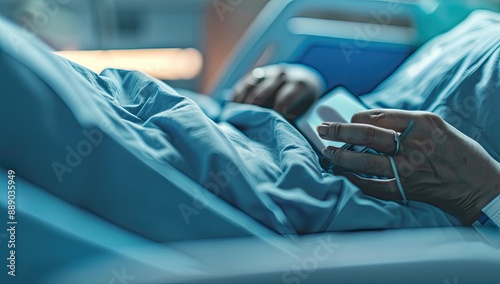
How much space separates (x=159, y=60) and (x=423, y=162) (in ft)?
4.96

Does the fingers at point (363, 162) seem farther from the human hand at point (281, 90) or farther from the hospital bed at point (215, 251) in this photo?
the human hand at point (281, 90)

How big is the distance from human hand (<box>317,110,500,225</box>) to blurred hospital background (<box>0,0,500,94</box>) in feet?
1.91

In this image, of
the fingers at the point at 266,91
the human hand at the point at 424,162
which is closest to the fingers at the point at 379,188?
the human hand at the point at 424,162

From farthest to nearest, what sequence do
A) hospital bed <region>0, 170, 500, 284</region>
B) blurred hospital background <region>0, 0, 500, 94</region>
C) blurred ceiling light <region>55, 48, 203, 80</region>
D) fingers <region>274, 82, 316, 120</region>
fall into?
blurred ceiling light <region>55, 48, 203, 80</region>, blurred hospital background <region>0, 0, 500, 94</region>, fingers <region>274, 82, 316, 120</region>, hospital bed <region>0, 170, 500, 284</region>

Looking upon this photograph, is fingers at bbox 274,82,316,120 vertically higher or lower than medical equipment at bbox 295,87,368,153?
lower

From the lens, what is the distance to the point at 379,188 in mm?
745

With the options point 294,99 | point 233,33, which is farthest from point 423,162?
point 233,33

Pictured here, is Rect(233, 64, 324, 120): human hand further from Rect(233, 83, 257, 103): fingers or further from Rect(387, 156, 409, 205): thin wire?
Rect(387, 156, 409, 205): thin wire

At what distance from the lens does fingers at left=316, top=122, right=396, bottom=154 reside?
723 mm

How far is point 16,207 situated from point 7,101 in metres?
0.11

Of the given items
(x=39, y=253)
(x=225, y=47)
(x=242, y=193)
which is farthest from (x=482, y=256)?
(x=225, y=47)

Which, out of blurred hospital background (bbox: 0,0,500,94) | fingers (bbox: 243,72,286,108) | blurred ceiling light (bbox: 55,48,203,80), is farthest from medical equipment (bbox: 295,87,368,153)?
blurred ceiling light (bbox: 55,48,203,80)

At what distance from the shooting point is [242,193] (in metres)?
0.67

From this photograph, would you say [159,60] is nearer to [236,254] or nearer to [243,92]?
[243,92]
